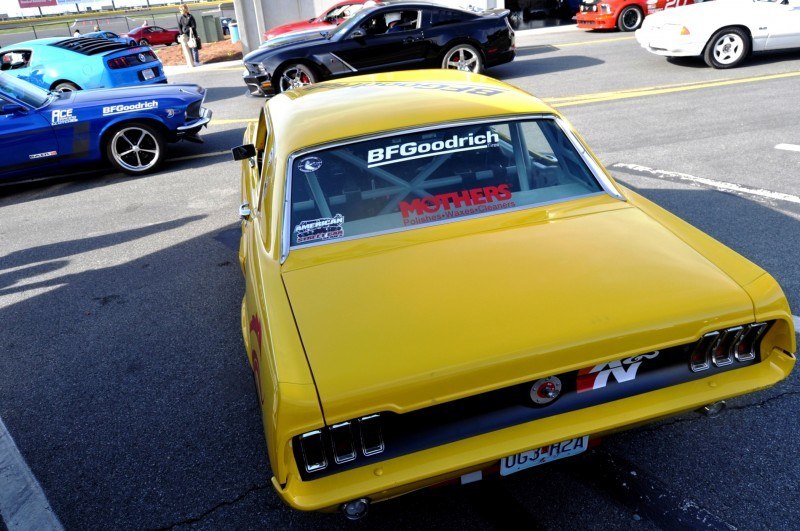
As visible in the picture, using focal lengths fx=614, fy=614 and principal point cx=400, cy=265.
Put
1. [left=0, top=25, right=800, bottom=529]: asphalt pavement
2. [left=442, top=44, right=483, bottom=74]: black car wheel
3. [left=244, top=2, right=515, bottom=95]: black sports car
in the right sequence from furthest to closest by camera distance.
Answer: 1. [left=442, top=44, right=483, bottom=74]: black car wheel
2. [left=244, top=2, right=515, bottom=95]: black sports car
3. [left=0, top=25, right=800, bottom=529]: asphalt pavement

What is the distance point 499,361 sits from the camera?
209 centimetres

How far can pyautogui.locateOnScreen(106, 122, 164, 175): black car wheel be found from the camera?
7.82 metres

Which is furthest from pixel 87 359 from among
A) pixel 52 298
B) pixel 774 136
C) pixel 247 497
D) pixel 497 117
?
pixel 774 136

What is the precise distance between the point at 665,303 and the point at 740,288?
335 millimetres

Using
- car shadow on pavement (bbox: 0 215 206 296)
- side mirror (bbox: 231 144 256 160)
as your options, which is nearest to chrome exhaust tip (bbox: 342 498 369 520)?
side mirror (bbox: 231 144 256 160)

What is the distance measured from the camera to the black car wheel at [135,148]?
25.6 feet

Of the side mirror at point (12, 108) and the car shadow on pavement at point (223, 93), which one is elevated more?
the side mirror at point (12, 108)

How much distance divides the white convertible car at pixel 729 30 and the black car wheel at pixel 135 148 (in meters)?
8.59

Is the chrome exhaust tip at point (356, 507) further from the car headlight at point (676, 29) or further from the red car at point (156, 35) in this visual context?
the red car at point (156, 35)

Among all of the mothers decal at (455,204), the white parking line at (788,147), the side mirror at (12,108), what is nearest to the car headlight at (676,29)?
the white parking line at (788,147)

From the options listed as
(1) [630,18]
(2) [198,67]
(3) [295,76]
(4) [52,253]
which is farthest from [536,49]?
(4) [52,253]

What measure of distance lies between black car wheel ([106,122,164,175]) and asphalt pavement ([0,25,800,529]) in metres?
0.20

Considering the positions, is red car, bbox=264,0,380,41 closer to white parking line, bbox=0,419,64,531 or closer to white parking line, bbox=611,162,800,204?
white parking line, bbox=611,162,800,204

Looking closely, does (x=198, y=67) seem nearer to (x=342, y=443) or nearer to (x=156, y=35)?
(x=156, y=35)
